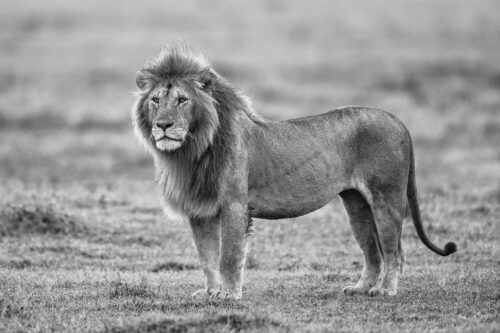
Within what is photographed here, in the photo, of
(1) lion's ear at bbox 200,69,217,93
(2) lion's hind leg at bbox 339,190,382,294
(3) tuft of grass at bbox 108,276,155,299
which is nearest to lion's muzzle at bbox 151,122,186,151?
(1) lion's ear at bbox 200,69,217,93

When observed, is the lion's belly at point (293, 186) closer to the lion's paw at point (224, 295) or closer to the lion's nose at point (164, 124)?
the lion's paw at point (224, 295)

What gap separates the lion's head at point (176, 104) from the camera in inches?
339

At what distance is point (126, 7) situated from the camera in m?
51.2

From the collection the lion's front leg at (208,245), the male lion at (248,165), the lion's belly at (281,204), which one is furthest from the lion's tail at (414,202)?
the lion's front leg at (208,245)

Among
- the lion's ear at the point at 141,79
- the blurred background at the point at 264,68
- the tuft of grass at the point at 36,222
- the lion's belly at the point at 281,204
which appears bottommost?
the blurred background at the point at 264,68

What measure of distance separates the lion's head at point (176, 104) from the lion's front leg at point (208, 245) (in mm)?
761

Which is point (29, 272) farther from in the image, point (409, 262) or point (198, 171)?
point (409, 262)

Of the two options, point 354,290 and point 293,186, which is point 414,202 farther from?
point 293,186

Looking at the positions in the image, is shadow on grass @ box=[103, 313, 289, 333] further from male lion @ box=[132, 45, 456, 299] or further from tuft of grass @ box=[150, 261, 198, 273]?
tuft of grass @ box=[150, 261, 198, 273]

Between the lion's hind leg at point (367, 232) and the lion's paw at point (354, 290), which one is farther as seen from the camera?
the lion's hind leg at point (367, 232)

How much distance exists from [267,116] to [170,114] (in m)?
21.0

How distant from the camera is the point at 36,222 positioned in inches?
503

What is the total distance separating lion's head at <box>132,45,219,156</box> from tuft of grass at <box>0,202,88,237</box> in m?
4.24

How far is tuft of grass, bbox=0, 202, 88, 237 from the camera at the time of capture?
1266 cm
